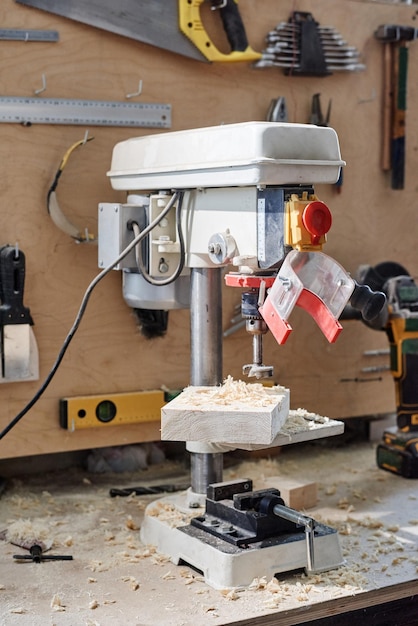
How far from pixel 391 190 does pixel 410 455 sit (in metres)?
0.70

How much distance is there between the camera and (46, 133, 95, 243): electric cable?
1.97 m

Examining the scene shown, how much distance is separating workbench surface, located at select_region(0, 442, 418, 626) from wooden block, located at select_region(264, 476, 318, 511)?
3 cm

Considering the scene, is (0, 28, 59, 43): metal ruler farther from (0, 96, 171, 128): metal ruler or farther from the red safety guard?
the red safety guard

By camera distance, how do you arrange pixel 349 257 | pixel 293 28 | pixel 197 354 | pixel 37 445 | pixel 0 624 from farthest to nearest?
pixel 349 257, pixel 293 28, pixel 37 445, pixel 197 354, pixel 0 624

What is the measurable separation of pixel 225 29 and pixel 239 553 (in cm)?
121

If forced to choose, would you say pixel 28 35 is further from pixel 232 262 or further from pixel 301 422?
pixel 301 422

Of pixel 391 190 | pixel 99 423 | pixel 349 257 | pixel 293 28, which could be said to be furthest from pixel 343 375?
pixel 293 28

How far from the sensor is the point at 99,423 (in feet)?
6.81

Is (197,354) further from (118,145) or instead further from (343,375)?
(343,375)

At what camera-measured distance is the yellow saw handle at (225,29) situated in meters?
2.05

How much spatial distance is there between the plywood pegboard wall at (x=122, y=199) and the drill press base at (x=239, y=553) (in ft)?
1.60

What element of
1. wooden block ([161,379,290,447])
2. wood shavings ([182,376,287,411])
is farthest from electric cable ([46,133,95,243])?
wooden block ([161,379,290,447])

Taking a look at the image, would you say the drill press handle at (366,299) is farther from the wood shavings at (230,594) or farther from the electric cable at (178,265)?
the wood shavings at (230,594)

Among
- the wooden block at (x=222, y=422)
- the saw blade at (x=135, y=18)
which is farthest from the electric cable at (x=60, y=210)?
the wooden block at (x=222, y=422)
